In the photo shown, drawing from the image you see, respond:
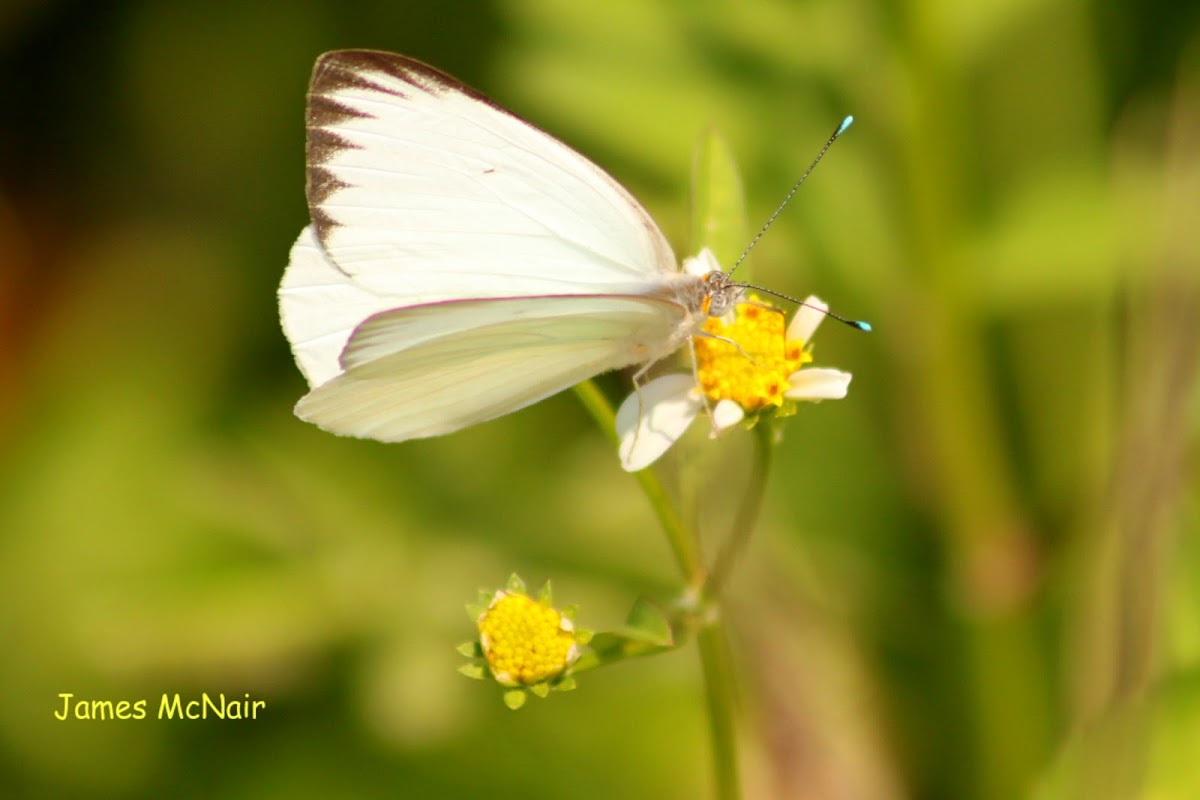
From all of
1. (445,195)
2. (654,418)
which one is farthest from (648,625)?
(445,195)

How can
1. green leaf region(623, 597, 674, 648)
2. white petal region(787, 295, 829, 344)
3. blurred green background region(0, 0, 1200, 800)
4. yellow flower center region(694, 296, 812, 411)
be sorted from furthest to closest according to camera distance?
blurred green background region(0, 0, 1200, 800)
white petal region(787, 295, 829, 344)
yellow flower center region(694, 296, 812, 411)
green leaf region(623, 597, 674, 648)

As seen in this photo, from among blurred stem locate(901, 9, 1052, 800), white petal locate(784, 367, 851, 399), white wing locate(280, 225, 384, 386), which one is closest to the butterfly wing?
white wing locate(280, 225, 384, 386)

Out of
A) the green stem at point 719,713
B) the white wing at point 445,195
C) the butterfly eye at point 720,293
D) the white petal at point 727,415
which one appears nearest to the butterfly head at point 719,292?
the butterfly eye at point 720,293

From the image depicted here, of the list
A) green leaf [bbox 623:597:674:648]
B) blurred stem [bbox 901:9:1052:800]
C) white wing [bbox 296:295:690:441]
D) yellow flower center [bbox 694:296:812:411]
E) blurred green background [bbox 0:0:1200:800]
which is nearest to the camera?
green leaf [bbox 623:597:674:648]

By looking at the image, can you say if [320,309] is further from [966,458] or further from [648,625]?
[966,458]

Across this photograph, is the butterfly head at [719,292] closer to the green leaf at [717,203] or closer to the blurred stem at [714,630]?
the green leaf at [717,203]

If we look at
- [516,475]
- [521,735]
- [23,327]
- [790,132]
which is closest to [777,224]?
[790,132]

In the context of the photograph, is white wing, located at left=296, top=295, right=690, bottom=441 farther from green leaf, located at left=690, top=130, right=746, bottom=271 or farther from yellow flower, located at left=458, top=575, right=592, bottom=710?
yellow flower, located at left=458, top=575, right=592, bottom=710
